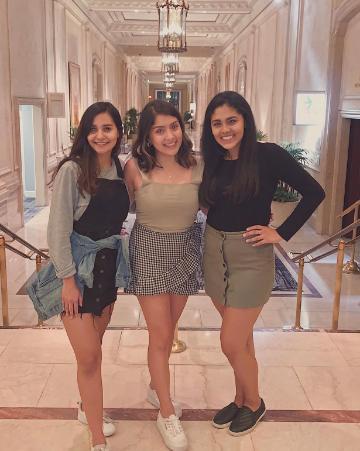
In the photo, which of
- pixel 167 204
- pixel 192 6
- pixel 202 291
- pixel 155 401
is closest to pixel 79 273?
pixel 167 204

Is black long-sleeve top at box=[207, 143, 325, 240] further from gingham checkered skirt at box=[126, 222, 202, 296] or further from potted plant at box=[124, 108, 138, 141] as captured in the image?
potted plant at box=[124, 108, 138, 141]

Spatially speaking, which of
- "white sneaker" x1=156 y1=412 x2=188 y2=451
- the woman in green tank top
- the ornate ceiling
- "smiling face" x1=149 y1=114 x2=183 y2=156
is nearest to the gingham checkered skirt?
the woman in green tank top

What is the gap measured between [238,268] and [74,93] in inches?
492

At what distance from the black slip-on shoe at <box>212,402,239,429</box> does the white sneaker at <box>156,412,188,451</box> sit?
0.77 feet

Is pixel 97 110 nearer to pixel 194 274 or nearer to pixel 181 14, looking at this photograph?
pixel 194 274

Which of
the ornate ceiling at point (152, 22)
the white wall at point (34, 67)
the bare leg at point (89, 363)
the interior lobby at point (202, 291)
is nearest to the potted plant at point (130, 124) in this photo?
the interior lobby at point (202, 291)

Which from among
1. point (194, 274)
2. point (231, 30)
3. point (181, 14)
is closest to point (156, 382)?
point (194, 274)

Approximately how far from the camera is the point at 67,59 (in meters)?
12.9

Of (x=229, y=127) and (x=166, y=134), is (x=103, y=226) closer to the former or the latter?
(x=166, y=134)

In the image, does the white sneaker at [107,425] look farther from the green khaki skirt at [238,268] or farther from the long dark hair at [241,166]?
the long dark hair at [241,166]

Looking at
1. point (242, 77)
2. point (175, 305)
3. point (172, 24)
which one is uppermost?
point (172, 24)

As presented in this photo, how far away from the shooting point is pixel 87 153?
214 centimetres

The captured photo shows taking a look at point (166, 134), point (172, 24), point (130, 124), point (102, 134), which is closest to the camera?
point (102, 134)

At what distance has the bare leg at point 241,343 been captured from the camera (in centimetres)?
235
